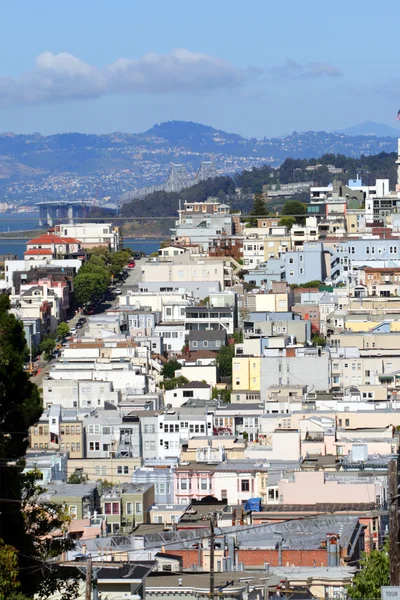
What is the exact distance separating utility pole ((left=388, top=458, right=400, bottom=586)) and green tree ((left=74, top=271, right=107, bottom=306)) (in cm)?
3099

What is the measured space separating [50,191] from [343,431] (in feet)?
481

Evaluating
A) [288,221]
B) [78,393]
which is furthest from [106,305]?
[78,393]

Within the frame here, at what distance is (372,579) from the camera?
11000 mm

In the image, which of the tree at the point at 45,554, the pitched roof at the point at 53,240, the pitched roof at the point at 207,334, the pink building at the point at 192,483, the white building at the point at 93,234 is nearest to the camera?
the tree at the point at 45,554

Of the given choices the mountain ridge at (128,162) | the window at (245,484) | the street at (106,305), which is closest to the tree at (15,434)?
the window at (245,484)

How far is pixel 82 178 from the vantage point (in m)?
177

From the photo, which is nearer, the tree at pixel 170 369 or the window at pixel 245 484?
the window at pixel 245 484

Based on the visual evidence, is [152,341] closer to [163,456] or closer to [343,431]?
[163,456]

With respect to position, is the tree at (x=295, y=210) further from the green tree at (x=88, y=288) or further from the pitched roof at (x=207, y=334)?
the pitched roof at (x=207, y=334)

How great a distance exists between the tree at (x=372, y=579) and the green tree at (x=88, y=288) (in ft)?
91.0

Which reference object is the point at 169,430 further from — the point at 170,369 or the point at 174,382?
the point at 170,369

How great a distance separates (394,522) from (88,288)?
3115cm

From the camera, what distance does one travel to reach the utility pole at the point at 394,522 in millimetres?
7852

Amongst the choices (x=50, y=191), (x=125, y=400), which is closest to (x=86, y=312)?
(x=125, y=400)
